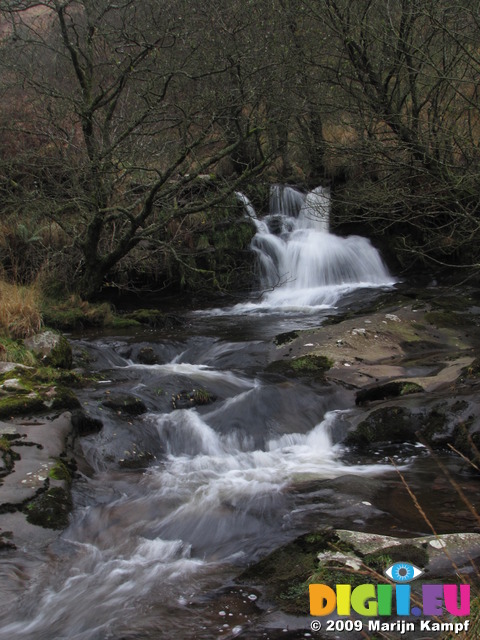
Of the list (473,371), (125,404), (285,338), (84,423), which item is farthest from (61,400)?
(473,371)

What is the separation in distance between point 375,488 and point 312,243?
9.89 metres

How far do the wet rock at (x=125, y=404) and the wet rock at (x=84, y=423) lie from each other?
0.37 m

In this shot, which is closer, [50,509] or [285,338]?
[50,509]

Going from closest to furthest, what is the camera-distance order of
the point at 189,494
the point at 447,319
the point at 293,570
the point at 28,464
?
the point at 293,570 → the point at 28,464 → the point at 189,494 → the point at 447,319

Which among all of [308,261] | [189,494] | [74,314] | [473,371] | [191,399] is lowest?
[189,494]

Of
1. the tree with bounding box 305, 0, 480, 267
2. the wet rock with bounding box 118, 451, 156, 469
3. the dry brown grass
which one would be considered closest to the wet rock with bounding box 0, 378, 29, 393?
the wet rock with bounding box 118, 451, 156, 469

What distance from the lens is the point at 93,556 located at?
383 cm

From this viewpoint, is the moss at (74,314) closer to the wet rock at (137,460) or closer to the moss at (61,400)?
the moss at (61,400)

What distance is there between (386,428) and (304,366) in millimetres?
1771

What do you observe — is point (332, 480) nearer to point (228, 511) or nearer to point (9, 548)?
point (228, 511)

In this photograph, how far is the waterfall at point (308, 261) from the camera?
41.2 feet

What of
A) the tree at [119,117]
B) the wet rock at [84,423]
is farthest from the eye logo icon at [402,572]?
the tree at [119,117]

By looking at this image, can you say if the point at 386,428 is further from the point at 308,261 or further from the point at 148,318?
the point at 308,261

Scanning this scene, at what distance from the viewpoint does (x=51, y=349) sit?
7105 mm
